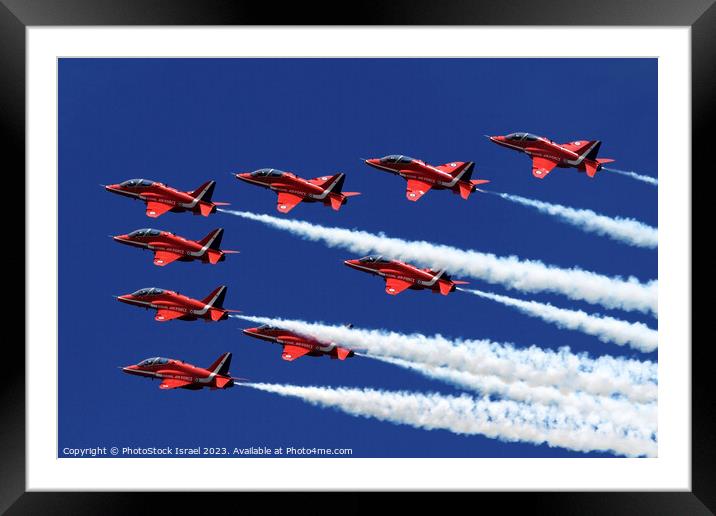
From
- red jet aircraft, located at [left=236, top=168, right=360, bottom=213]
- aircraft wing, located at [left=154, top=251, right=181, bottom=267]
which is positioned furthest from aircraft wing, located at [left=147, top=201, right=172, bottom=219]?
red jet aircraft, located at [left=236, top=168, right=360, bottom=213]

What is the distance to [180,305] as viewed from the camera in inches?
1474

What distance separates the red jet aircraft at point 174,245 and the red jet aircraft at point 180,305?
3.27 feet

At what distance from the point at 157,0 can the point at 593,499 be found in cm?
1678

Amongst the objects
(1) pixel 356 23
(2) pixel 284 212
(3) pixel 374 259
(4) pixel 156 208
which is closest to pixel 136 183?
(4) pixel 156 208

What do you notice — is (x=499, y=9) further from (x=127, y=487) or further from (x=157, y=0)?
(x=127, y=487)

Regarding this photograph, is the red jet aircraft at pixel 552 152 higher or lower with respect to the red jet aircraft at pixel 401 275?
higher

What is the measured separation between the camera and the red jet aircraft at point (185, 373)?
1435 inches

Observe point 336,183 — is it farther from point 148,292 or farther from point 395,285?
point 148,292

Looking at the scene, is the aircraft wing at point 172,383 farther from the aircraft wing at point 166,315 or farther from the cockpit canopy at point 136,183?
the cockpit canopy at point 136,183

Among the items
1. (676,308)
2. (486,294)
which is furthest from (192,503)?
(676,308)

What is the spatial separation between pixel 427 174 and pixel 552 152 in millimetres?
3917

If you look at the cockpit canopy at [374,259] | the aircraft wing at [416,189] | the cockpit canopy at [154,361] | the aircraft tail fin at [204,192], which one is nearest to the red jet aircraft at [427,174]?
the aircraft wing at [416,189]

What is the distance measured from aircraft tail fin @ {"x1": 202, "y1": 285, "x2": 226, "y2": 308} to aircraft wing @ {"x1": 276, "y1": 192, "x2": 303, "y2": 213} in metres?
3.09

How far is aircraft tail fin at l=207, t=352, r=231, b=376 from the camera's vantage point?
36.5 meters
